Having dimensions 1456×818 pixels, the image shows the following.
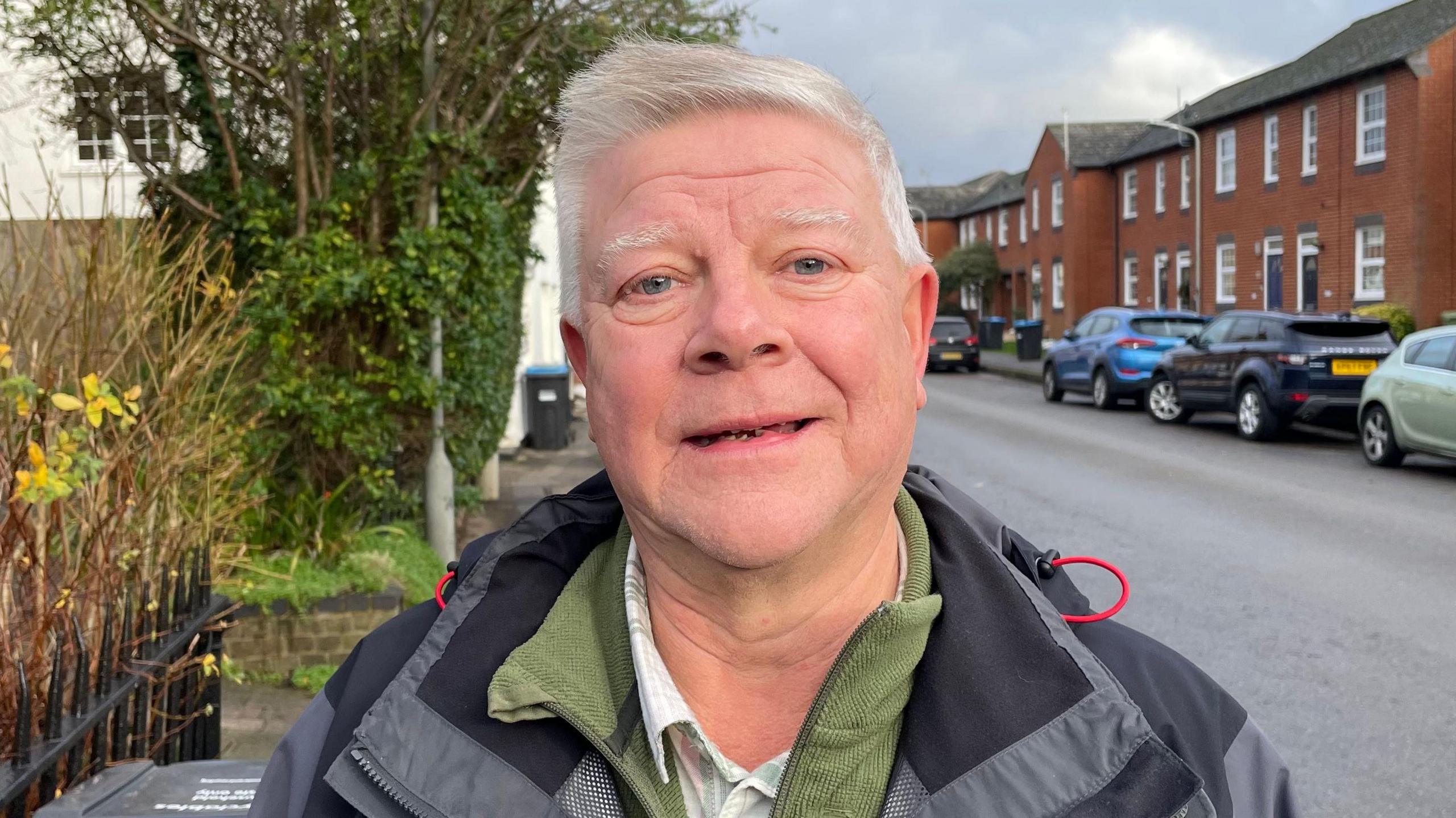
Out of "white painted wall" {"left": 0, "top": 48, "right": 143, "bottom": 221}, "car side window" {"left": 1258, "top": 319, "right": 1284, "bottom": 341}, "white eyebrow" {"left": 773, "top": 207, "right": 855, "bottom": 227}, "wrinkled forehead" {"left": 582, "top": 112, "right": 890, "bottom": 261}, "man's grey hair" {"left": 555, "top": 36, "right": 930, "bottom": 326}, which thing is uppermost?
"white painted wall" {"left": 0, "top": 48, "right": 143, "bottom": 221}

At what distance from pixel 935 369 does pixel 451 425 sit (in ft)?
91.3

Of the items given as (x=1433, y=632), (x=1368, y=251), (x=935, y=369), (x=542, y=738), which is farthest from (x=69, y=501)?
(x=935, y=369)

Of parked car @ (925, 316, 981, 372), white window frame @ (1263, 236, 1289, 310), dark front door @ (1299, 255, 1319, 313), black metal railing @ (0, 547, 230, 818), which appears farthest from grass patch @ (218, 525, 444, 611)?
white window frame @ (1263, 236, 1289, 310)

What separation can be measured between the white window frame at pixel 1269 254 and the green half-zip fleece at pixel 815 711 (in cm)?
3289

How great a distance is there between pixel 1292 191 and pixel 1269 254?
1810 mm

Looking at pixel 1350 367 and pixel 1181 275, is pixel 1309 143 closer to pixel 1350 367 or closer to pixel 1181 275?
pixel 1181 275

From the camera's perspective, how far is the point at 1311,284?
1211 inches

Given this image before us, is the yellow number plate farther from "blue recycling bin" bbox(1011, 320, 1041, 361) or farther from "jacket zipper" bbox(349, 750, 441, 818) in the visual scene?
"blue recycling bin" bbox(1011, 320, 1041, 361)

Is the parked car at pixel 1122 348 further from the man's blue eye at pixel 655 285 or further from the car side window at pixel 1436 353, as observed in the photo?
the man's blue eye at pixel 655 285

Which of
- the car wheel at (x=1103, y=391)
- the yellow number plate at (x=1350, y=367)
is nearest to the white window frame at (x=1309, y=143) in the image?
the car wheel at (x=1103, y=391)

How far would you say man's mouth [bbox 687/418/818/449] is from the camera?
1.67 meters

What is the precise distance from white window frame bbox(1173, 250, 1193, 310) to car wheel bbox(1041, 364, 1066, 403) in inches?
558

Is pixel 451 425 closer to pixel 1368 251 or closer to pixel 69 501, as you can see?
pixel 69 501

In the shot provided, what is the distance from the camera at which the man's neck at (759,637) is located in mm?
1763
